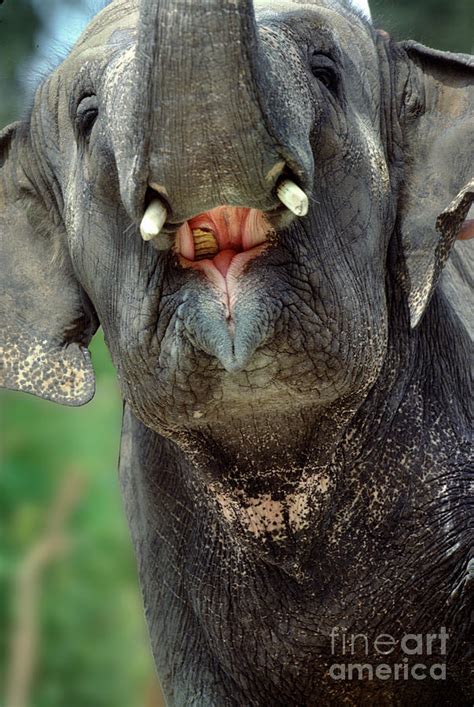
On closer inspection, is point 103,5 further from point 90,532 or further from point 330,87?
point 90,532

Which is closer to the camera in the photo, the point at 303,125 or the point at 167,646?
the point at 303,125

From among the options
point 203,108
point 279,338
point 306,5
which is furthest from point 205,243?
point 306,5

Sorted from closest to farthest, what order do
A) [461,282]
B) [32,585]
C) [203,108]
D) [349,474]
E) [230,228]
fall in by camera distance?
[203,108] → [230,228] → [349,474] → [461,282] → [32,585]

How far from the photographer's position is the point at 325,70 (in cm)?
363

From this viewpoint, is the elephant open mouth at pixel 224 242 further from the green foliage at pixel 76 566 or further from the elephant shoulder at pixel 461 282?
the green foliage at pixel 76 566

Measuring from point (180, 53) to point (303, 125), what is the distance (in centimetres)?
46

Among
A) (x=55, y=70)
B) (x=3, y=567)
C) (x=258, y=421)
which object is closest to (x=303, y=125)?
(x=258, y=421)

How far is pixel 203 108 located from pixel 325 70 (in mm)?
687

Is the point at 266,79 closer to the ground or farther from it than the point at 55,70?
farther from it

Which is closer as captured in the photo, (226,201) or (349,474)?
(226,201)

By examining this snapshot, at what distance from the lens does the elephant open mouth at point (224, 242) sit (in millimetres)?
3338

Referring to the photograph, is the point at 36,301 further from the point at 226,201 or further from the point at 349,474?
the point at 226,201

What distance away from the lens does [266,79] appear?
10.2 feet

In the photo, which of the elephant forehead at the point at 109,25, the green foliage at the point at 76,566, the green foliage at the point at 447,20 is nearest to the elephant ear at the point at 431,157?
the elephant forehead at the point at 109,25
